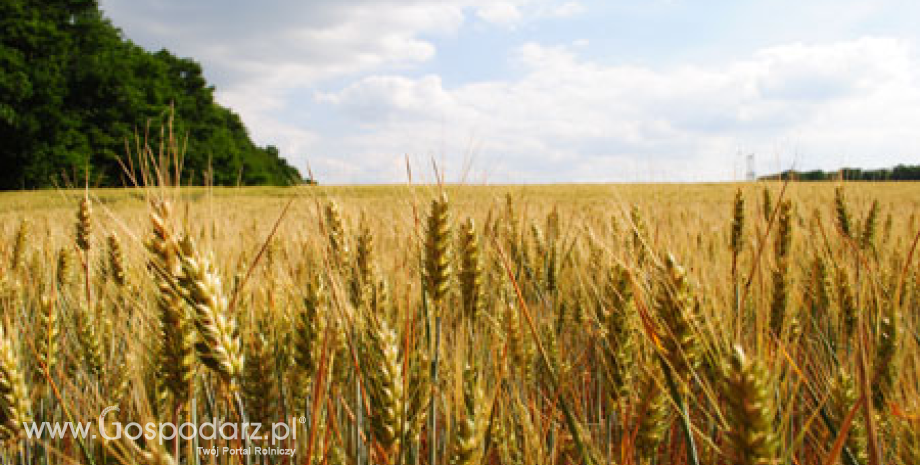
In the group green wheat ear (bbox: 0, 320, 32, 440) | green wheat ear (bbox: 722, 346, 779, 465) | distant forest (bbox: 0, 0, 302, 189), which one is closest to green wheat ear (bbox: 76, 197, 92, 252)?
green wheat ear (bbox: 0, 320, 32, 440)

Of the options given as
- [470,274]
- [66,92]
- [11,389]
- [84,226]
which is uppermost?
[66,92]

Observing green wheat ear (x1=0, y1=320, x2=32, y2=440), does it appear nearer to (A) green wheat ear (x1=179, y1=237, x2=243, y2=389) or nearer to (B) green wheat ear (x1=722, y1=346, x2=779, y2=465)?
(A) green wheat ear (x1=179, y1=237, x2=243, y2=389)

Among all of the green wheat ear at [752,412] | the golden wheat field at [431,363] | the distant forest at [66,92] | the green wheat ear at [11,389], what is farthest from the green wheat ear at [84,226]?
the distant forest at [66,92]

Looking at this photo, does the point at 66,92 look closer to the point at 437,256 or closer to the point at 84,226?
the point at 84,226

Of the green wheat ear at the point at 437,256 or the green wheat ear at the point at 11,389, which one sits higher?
the green wheat ear at the point at 437,256

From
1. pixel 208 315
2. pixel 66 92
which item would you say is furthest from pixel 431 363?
pixel 66 92

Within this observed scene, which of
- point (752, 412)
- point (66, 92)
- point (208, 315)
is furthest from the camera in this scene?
point (66, 92)

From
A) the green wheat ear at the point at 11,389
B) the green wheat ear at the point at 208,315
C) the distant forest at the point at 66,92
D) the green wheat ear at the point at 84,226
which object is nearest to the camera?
the green wheat ear at the point at 208,315

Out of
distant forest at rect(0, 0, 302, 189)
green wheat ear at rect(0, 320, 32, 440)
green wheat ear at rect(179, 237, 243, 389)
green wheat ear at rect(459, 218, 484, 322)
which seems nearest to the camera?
green wheat ear at rect(179, 237, 243, 389)

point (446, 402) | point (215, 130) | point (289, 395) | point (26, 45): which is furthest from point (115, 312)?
point (215, 130)

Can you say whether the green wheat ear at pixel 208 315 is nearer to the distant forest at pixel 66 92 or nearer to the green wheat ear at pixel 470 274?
the green wheat ear at pixel 470 274

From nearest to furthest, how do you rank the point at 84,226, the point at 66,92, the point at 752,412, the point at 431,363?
the point at 752,412 < the point at 431,363 < the point at 84,226 < the point at 66,92

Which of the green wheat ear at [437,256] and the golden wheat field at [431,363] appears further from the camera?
the green wheat ear at [437,256]

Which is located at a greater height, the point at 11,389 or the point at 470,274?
the point at 470,274
